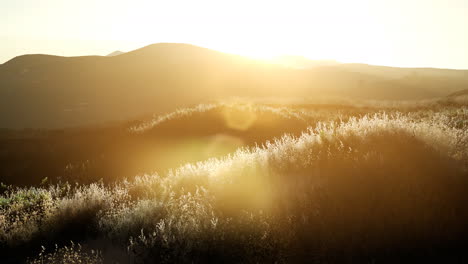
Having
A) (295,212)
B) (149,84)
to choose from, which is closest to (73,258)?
(295,212)

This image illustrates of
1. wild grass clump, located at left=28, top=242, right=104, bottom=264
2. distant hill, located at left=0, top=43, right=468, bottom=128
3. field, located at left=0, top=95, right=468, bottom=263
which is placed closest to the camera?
field, located at left=0, top=95, right=468, bottom=263

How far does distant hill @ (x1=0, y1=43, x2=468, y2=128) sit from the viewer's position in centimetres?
5894

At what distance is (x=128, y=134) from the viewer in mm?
20469

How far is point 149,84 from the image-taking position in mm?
70188

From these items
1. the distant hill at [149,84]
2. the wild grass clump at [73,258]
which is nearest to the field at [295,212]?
the wild grass clump at [73,258]

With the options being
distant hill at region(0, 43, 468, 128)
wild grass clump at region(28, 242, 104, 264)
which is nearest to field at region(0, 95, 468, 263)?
wild grass clump at region(28, 242, 104, 264)

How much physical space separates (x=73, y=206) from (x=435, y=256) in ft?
22.3

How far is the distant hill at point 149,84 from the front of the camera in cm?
5894

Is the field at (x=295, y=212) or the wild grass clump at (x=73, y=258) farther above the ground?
the field at (x=295, y=212)

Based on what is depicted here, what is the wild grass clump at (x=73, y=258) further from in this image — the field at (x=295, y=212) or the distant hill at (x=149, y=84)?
the distant hill at (x=149, y=84)

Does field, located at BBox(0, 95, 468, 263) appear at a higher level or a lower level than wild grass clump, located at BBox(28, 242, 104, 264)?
higher

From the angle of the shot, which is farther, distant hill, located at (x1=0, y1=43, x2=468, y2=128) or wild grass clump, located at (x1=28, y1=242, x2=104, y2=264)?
distant hill, located at (x1=0, y1=43, x2=468, y2=128)

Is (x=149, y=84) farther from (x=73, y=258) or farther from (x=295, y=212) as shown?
(x=295, y=212)

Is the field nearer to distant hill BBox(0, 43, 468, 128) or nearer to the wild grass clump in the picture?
the wild grass clump
